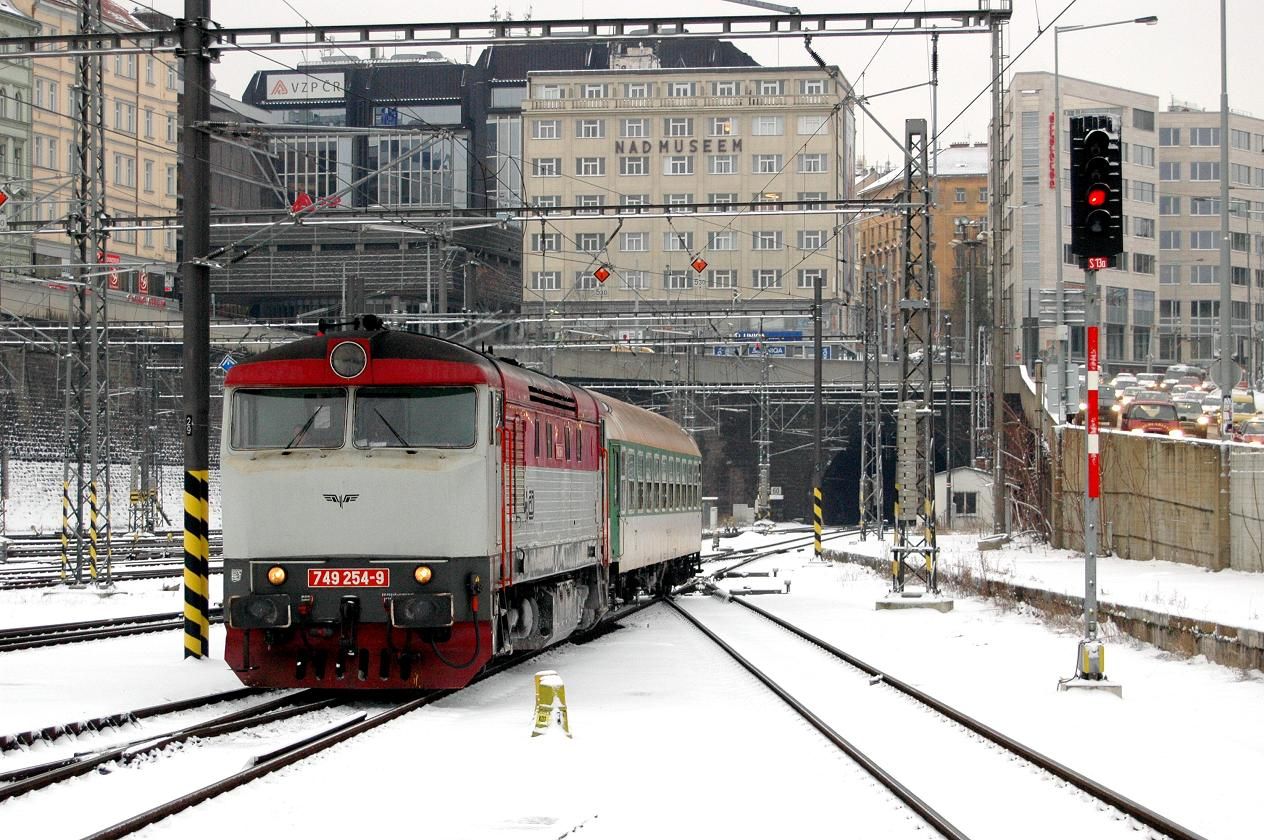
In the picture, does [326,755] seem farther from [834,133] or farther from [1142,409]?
[834,133]

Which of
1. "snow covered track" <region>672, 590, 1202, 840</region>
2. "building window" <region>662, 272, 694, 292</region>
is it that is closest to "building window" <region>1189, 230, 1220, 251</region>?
"building window" <region>662, 272, 694, 292</region>

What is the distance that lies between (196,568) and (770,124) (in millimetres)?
83514

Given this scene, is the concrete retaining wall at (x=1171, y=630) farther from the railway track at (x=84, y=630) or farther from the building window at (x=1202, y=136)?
the building window at (x=1202, y=136)

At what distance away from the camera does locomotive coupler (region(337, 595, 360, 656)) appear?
48.6ft

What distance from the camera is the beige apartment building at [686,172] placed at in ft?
315

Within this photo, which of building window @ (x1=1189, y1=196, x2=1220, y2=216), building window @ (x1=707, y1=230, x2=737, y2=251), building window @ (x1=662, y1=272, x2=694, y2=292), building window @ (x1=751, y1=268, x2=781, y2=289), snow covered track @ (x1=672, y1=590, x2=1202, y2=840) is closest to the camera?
snow covered track @ (x1=672, y1=590, x2=1202, y2=840)

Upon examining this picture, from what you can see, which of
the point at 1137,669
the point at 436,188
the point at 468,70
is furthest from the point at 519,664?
the point at 468,70

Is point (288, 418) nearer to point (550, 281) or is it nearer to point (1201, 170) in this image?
point (550, 281)

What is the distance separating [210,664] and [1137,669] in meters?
10.3

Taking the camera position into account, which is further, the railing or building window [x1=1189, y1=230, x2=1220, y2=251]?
building window [x1=1189, y1=230, x2=1220, y2=251]

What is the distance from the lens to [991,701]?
16312mm

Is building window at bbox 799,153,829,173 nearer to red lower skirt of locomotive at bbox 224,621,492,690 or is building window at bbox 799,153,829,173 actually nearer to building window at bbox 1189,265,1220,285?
building window at bbox 1189,265,1220,285

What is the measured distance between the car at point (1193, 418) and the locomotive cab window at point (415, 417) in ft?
114

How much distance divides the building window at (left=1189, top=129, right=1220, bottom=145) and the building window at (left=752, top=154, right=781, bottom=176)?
113 ft
